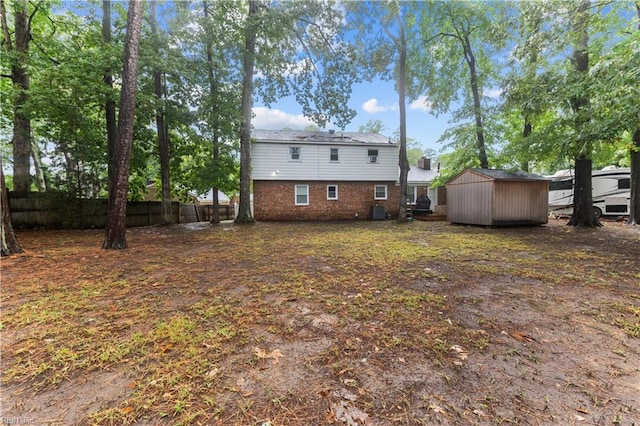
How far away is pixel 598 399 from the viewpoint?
166cm

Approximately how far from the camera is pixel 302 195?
16.5 metres

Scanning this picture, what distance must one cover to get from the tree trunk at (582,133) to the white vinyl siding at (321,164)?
868 centimetres

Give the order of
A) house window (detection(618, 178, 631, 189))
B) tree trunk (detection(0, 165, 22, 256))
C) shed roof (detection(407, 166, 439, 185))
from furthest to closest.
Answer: shed roof (detection(407, 166, 439, 185)) < house window (detection(618, 178, 631, 189)) < tree trunk (detection(0, 165, 22, 256))

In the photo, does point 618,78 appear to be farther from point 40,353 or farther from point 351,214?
point 351,214

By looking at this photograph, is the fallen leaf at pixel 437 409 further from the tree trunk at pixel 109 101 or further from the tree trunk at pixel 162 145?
the tree trunk at pixel 162 145

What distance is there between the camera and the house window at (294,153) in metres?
16.2

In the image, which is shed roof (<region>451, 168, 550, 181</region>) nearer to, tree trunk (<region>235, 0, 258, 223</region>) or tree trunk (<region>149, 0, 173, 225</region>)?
tree trunk (<region>235, 0, 258, 223</region>)

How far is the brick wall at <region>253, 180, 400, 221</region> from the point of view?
52.6ft

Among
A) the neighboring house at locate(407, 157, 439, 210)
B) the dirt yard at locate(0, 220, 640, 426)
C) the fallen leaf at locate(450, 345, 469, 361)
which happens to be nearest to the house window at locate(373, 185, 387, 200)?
the neighboring house at locate(407, 157, 439, 210)

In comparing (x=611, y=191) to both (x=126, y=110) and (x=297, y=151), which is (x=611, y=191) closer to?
(x=297, y=151)

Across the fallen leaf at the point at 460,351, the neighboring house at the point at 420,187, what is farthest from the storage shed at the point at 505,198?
the fallen leaf at the point at 460,351

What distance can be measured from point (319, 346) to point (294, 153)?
49.1ft

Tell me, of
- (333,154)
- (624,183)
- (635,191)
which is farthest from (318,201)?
(624,183)

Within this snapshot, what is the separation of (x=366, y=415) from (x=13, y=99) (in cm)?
1431
